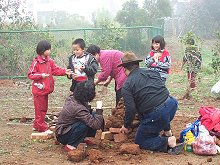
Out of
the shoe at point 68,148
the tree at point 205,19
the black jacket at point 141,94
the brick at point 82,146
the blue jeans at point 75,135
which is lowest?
the shoe at point 68,148

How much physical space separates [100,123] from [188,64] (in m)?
5.02

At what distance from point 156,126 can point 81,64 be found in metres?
2.03

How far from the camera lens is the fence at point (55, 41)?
14.4m

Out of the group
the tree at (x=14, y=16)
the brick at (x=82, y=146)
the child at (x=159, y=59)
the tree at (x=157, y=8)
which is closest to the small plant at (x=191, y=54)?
the child at (x=159, y=59)

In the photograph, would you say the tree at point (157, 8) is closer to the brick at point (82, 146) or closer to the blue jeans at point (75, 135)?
the blue jeans at point (75, 135)

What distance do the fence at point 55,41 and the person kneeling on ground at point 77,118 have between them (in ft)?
28.6

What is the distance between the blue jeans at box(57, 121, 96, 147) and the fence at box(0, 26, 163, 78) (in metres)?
8.68

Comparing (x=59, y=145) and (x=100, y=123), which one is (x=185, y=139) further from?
(x=59, y=145)

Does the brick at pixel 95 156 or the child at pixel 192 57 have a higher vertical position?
the child at pixel 192 57

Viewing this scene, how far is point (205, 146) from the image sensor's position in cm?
592

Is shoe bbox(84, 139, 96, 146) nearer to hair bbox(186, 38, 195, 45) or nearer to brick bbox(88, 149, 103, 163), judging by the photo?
brick bbox(88, 149, 103, 163)

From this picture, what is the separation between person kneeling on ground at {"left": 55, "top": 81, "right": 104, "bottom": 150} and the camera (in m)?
5.89

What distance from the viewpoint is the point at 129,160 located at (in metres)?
5.71

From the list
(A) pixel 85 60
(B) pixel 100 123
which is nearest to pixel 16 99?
(A) pixel 85 60
